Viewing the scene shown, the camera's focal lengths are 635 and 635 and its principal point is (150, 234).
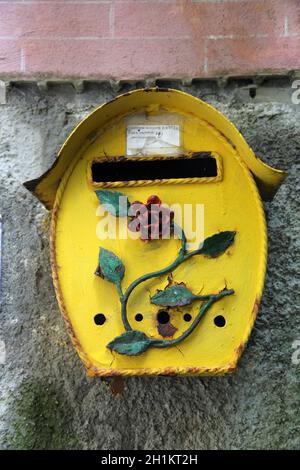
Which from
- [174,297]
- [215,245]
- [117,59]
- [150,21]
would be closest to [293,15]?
[150,21]

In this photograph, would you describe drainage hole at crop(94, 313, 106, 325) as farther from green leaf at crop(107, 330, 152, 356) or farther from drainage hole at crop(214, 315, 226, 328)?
drainage hole at crop(214, 315, 226, 328)

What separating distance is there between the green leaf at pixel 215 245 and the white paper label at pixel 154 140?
0.68 ft

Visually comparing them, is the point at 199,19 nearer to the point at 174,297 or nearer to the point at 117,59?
the point at 117,59

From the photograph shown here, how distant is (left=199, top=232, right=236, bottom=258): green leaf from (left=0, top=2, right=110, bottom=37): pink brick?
697 mm

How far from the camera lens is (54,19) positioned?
1680mm

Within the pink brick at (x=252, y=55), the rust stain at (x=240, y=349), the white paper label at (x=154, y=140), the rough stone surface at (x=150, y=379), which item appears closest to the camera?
the rust stain at (x=240, y=349)

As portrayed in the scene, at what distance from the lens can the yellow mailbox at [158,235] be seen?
125 centimetres

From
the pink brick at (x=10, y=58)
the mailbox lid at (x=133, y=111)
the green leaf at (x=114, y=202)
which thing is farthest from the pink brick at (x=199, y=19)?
the green leaf at (x=114, y=202)

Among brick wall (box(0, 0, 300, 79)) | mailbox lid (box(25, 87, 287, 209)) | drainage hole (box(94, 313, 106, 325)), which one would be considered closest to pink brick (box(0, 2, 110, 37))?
brick wall (box(0, 0, 300, 79))

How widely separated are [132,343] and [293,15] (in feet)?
3.20

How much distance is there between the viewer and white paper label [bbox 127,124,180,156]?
135 cm

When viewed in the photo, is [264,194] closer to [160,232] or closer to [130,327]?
[160,232]

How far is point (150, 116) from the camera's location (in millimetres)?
1374

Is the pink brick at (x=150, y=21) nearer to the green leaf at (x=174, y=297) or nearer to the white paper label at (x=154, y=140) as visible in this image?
the white paper label at (x=154, y=140)
